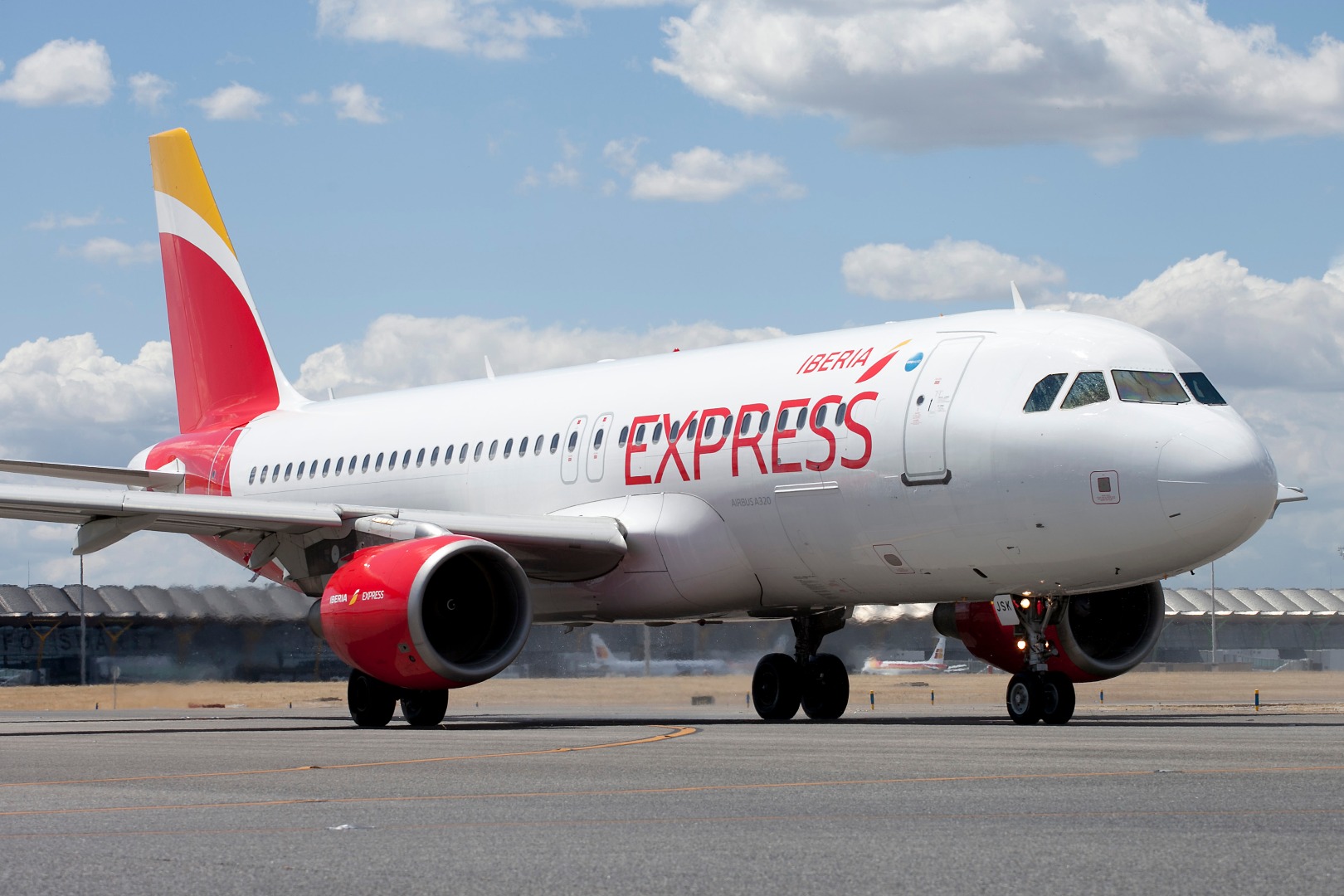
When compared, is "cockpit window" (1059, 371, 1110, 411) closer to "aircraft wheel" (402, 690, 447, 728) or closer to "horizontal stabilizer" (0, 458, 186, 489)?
"aircraft wheel" (402, 690, 447, 728)

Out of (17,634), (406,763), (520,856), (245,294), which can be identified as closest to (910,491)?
(406,763)

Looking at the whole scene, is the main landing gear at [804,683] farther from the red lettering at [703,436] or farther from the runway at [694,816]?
the runway at [694,816]

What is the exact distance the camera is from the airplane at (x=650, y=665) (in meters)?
33.0

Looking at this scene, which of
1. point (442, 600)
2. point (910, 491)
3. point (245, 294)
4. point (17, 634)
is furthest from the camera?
point (17, 634)

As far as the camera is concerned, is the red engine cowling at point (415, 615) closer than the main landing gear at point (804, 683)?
Yes

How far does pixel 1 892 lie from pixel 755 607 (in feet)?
49.0

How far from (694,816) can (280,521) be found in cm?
1210

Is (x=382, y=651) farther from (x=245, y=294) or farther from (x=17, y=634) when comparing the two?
(x=17, y=634)

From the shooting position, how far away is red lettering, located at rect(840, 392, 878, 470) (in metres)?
18.5

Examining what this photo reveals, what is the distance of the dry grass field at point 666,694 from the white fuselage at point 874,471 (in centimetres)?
979

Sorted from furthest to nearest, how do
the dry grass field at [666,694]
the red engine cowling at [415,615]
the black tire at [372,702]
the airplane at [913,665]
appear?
the airplane at [913,665], the dry grass field at [666,694], the black tire at [372,702], the red engine cowling at [415,615]

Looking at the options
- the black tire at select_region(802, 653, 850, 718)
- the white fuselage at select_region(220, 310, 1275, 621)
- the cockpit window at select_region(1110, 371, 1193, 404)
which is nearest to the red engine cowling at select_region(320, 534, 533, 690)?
the white fuselage at select_region(220, 310, 1275, 621)

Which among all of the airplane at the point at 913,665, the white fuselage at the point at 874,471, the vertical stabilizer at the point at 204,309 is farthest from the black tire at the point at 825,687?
the vertical stabilizer at the point at 204,309

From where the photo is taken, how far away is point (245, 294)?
30.6m
